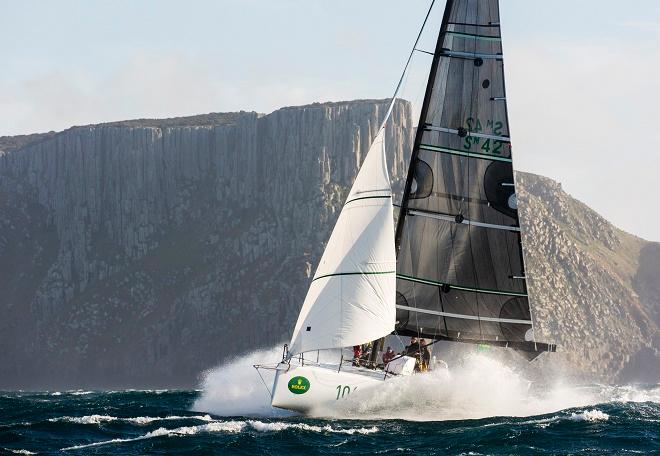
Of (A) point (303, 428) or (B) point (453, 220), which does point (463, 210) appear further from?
(A) point (303, 428)

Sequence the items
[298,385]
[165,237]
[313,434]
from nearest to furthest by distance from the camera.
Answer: [313,434] → [298,385] → [165,237]

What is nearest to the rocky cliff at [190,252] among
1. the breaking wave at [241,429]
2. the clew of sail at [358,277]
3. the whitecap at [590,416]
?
the whitecap at [590,416]

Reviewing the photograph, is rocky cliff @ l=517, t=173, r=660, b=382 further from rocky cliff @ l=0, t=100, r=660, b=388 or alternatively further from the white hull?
the white hull

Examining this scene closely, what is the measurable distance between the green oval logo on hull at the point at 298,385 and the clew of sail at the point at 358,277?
2.85 feet

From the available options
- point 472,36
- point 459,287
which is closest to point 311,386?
point 459,287

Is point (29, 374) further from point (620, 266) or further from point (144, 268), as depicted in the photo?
point (620, 266)

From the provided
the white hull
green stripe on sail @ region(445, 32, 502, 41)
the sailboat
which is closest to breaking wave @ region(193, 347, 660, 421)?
the white hull

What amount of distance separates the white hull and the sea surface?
0.41 m

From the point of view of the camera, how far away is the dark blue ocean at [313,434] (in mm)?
26500

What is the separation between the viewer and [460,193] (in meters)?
35.2

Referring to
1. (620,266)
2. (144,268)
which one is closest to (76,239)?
(144,268)

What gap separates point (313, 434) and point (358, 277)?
549 cm

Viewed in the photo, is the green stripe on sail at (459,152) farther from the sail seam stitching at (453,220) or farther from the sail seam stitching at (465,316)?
the sail seam stitching at (465,316)

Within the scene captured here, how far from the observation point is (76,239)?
126 meters
